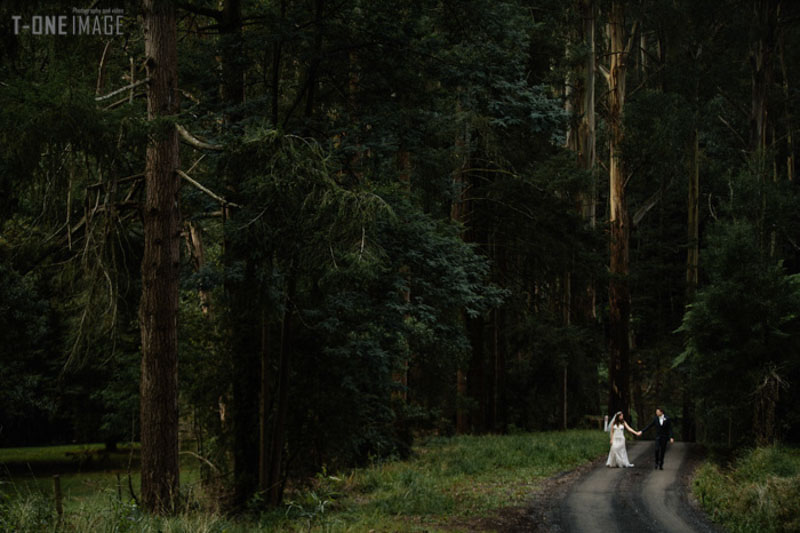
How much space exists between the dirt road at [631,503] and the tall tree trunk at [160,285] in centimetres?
666

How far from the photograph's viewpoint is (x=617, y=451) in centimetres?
1980

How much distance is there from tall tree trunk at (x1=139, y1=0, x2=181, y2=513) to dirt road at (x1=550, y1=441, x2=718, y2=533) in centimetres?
666

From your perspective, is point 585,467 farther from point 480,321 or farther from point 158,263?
point 158,263

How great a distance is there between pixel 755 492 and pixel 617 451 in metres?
6.54

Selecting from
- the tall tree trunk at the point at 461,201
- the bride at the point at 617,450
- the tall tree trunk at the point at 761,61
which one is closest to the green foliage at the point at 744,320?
the bride at the point at 617,450

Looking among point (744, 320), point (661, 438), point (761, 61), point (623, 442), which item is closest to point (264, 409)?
point (623, 442)

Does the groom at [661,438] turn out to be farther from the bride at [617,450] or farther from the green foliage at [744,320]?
the green foliage at [744,320]

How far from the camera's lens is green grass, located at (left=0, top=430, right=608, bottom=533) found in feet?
26.2

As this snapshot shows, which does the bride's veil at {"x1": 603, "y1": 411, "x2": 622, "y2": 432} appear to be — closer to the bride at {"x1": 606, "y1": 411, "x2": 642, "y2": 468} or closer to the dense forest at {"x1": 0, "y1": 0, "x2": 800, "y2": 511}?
the bride at {"x1": 606, "y1": 411, "x2": 642, "y2": 468}

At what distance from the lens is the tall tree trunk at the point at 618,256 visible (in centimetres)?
2769

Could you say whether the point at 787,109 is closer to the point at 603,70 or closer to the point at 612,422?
the point at 603,70

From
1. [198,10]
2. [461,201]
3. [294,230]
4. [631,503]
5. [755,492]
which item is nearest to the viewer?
[294,230]

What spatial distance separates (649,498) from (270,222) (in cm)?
1021

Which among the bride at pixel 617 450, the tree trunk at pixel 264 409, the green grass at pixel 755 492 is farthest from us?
the bride at pixel 617 450
